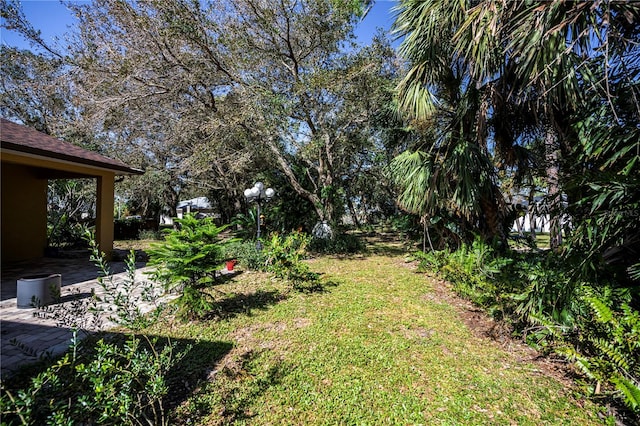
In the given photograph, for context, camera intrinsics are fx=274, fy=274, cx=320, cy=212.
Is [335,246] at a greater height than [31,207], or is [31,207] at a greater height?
[31,207]

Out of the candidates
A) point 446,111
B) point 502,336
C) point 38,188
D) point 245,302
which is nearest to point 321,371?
point 245,302

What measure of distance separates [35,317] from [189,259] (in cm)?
263

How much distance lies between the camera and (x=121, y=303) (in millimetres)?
2256

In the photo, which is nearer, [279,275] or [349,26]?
[279,275]

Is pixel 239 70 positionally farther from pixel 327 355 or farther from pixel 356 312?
pixel 327 355

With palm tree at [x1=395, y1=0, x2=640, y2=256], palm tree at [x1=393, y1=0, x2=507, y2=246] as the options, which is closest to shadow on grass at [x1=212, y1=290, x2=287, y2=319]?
palm tree at [x1=393, y1=0, x2=507, y2=246]

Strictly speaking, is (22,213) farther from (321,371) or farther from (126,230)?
(321,371)

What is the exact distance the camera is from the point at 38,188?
8789 millimetres

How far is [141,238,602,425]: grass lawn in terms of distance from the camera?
2.46 meters

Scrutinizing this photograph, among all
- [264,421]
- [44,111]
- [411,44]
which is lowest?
[264,421]

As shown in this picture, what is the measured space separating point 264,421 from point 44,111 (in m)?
16.8

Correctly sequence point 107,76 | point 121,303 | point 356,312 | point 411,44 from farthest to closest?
1. point 107,76
2. point 411,44
3. point 356,312
4. point 121,303

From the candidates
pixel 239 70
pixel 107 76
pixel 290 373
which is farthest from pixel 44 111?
pixel 290 373

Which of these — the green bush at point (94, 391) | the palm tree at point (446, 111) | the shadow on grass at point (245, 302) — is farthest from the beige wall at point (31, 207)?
the palm tree at point (446, 111)
